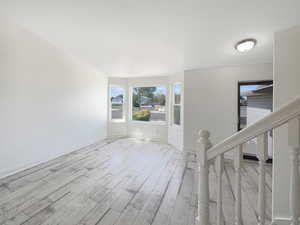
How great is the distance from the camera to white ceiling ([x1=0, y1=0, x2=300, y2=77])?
6.26 ft

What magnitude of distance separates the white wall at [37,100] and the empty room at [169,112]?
2cm

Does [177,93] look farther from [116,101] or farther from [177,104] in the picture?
[116,101]

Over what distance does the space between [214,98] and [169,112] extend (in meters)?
1.56

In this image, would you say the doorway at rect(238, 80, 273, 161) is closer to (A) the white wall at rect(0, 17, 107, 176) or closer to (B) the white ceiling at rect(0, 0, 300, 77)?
(B) the white ceiling at rect(0, 0, 300, 77)

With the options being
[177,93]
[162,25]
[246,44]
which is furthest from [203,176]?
[177,93]

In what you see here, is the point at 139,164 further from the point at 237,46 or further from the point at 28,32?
the point at 28,32

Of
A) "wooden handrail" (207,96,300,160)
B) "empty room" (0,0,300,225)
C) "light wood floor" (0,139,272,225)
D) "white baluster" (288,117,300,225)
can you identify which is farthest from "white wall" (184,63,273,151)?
"white baluster" (288,117,300,225)

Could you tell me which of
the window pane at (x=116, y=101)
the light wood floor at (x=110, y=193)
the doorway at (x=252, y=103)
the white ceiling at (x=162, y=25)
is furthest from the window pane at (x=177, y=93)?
the window pane at (x=116, y=101)

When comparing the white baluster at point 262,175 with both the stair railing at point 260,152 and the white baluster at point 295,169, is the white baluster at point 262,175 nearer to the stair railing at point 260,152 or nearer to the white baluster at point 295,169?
the stair railing at point 260,152

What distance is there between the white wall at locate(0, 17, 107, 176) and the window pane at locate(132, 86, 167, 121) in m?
1.79

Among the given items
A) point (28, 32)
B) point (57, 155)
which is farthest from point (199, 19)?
point (57, 155)

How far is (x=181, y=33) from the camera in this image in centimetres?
247

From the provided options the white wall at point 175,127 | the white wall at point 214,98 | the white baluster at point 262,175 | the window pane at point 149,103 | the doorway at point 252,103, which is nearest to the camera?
the white baluster at point 262,175

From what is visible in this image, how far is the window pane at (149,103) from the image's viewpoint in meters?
5.10
